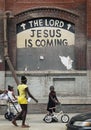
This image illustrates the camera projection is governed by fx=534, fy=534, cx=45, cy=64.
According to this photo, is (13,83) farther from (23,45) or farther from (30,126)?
(30,126)

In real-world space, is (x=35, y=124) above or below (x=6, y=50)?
below

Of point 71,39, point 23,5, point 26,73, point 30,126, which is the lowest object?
point 30,126

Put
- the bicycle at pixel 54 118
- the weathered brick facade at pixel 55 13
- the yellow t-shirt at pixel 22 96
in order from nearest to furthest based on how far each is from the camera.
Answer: the yellow t-shirt at pixel 22 96 → the bicycle at pixel 54 118 → the weathered brick facade at pixel 55 13

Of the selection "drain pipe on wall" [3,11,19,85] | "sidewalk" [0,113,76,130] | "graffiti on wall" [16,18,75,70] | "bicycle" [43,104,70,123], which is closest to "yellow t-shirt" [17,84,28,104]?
"sidewalk" [0,113,76,130]

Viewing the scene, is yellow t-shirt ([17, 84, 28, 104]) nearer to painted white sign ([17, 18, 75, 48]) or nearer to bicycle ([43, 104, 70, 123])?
bicycle ([43, 104, 70, 123])

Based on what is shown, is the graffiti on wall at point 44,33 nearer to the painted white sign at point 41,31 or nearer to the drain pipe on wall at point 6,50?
the painted white sign at point 41,31

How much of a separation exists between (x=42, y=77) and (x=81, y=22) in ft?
9.49

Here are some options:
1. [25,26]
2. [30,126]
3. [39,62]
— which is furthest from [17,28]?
[30,126]

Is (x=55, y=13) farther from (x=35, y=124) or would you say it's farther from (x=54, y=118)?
(x=35, y=124)

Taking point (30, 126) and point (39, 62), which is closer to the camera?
point (30, 126)

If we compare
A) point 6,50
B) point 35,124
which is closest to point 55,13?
point 6,50

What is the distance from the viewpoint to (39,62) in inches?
903

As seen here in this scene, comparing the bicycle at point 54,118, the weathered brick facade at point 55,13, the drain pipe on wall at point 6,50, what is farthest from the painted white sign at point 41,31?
the bicycle at point 54,118

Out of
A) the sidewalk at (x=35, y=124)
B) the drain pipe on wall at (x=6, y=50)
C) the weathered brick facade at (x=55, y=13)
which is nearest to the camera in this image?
the sidewalk at (x=35, y=124)
